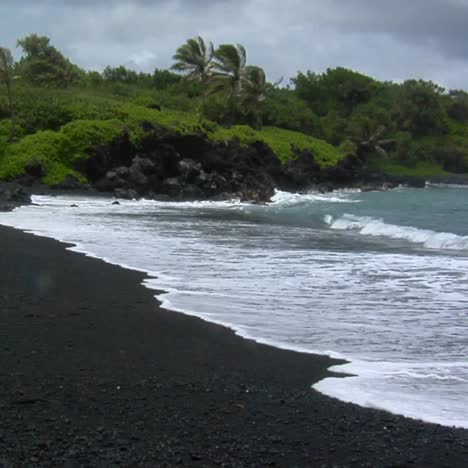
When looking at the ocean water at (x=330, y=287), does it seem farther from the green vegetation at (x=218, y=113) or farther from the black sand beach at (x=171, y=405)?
the green vegetation at (x=218, y=113)

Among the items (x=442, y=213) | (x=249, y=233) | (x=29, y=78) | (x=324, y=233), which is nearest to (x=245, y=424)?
(x=249, y=233)

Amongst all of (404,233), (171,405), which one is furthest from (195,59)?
(171,405)

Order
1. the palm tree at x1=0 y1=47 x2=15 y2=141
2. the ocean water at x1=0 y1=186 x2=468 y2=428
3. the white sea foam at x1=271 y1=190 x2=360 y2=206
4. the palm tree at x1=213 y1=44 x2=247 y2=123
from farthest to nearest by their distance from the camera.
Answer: the palm tree at x1=213 y1=44 x2=247 y2=123 → the white sea foam at x1=271 y1=190 x2=360 y2=206 → the palm tree at x1=0 y1=47 x2=15 y2=141 → the ocean water at x1=0 y1=186 x2=468 y2=428

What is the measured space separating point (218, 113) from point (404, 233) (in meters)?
34.3

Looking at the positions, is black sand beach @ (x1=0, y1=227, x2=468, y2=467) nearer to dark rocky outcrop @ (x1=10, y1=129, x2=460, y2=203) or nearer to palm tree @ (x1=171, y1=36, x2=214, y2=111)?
dark rocky outcrop @ (x1=10, y1=129, x2=460, y2=203)

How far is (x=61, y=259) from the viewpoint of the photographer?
11.8 m

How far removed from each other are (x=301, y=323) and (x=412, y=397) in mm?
2439

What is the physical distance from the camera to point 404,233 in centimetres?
2002

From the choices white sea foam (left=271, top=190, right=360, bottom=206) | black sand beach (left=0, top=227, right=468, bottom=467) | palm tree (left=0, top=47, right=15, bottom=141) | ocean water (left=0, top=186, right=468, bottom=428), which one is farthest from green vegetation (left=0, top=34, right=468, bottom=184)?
black sand beach (left=0, top=227, right=468, bottom=467)

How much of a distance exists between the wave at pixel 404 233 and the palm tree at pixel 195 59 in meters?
24.3

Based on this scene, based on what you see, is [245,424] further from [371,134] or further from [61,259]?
[371,134]

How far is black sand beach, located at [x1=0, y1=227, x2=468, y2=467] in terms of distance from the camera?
3.98 meters

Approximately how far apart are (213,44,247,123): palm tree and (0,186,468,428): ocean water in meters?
26.9

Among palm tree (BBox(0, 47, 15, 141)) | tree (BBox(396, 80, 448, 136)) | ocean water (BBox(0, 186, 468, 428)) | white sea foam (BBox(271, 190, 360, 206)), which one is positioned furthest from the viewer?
tree (BBox(396, 80, 448, 136))
